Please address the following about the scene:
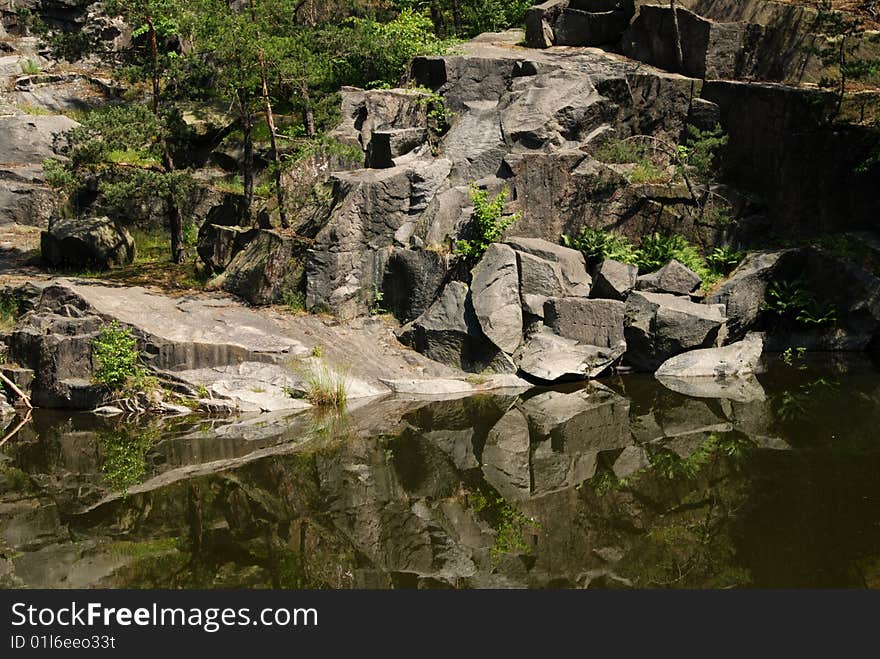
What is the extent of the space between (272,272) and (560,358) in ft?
18.5

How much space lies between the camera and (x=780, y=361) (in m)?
15.5

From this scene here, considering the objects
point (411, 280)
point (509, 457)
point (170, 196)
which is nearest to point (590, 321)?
point (411, 280)

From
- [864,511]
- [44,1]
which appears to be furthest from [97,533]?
[44,1]

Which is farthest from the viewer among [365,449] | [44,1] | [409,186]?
[44,1]

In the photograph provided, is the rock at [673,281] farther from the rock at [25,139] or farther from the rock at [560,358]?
the rock at [25,139]

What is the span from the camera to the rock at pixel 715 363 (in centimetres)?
1481

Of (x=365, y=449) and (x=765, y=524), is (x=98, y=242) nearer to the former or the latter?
(x=365, y=449)

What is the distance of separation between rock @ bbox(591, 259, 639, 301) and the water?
2368 millimetres

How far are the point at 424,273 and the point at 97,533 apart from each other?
846 cm

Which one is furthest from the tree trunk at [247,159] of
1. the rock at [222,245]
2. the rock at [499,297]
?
the rock at [499,297]

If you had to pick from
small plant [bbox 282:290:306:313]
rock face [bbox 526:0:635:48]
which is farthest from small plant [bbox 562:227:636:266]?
rock face [bbox 526:0:635:48]

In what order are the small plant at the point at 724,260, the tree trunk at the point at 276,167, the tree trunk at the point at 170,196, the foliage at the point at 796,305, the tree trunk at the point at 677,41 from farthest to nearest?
the tree trunk at the point at 677,41 → the tree trunk at the point at 170,196 → the tree trunk at the point at 276,167 → the small plant at the point at 724,260 → the foliage at the point at 796,305

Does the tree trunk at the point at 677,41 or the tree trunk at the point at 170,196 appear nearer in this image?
the tree trunk at the point at 170,196

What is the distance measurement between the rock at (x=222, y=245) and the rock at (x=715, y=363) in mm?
8396
